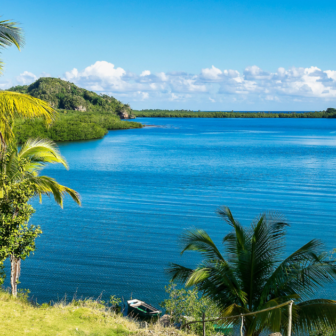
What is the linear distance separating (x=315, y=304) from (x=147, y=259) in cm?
1241

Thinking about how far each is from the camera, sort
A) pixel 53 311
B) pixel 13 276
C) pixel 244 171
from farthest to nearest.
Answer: pixel 244 171
pixel 13 276
pixel 53 311

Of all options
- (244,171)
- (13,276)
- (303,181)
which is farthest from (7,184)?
(244,171)

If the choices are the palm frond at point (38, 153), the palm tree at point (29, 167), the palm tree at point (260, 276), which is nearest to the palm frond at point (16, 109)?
the palm tree at point (29, 167)

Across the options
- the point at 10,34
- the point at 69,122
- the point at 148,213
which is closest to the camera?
the point at 10,34

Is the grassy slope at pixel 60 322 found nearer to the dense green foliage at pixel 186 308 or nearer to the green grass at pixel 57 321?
the green grass at pixel 57 321

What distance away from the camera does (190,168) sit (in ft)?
163

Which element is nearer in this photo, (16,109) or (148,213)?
(16,109)

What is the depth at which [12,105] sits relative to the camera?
9.32m

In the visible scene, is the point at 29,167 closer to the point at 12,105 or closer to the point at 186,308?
the point at 12,105

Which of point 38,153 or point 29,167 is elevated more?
point 38,153

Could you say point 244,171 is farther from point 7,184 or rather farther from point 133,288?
point 7,184

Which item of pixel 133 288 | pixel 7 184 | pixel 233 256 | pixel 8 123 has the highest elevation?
pixel 8 123

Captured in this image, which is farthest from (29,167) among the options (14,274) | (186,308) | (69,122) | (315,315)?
(69,122)

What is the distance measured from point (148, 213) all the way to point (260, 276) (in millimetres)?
18449
